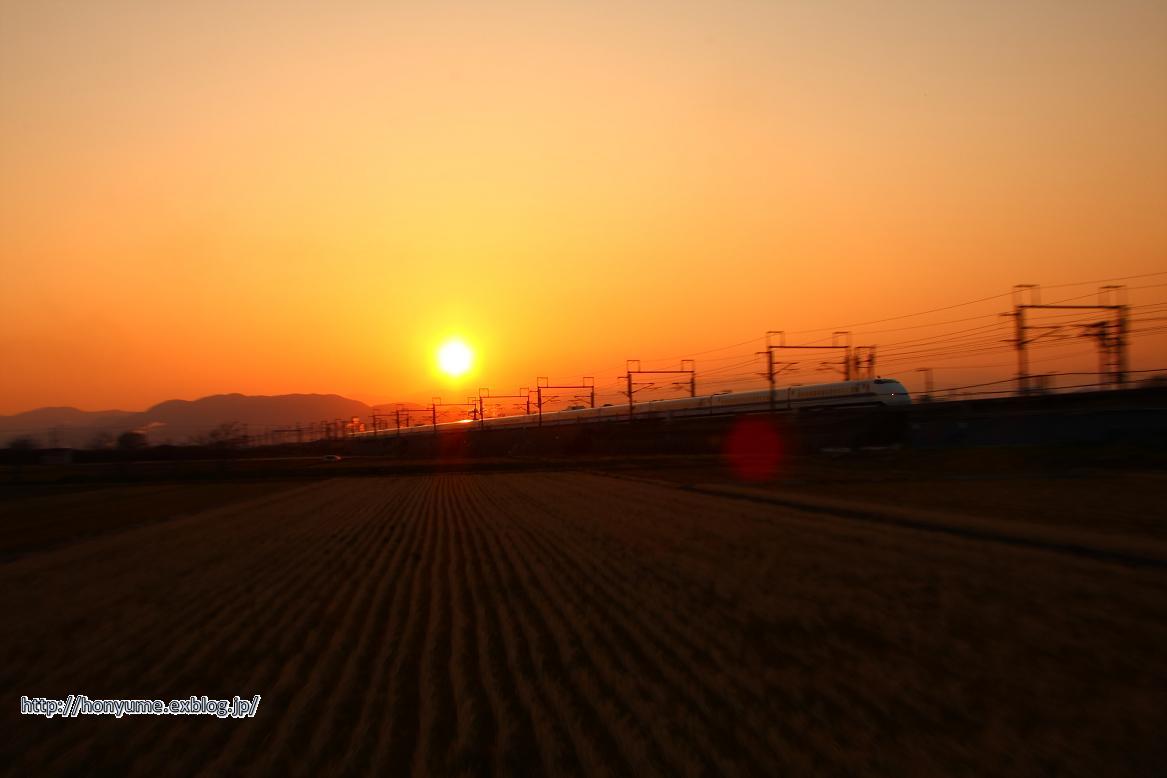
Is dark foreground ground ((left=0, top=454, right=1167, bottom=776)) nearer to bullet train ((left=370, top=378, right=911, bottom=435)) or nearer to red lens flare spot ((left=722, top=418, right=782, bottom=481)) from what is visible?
red lens flare spot ((left=722, top=418, right=782, bottom=481))

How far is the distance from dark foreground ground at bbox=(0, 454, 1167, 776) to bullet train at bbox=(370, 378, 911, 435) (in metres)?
38.3

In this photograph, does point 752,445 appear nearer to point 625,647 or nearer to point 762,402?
point 762,402

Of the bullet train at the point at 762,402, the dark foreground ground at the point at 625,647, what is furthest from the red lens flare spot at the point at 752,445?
the dark foreground ground at the point at 625,647

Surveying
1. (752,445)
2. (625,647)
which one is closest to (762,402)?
(752,445)

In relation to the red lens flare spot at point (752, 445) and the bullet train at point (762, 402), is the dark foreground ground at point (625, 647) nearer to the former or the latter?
the red lens flare spot at point (752, 445)

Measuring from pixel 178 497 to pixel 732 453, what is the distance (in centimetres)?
4073

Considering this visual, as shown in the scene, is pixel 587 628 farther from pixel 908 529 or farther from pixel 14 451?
pixel 14 451

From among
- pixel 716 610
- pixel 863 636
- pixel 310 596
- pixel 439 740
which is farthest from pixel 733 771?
pixel 310 596

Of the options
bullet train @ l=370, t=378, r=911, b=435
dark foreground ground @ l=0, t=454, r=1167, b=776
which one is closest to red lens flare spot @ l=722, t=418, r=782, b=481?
bullet train @ l=370, t=378, r=911, b=435

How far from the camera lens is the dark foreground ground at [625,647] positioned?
6.43 metres

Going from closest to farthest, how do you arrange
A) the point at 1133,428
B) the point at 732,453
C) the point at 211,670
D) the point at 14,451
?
1. the point at 211,670
2. the point at 1133,428
3. the point at 732,453
4. the point at 14,451

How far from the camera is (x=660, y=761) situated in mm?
6094

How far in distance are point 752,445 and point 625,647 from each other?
58.8 meters

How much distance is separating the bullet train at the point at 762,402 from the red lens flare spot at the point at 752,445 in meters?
1.96
